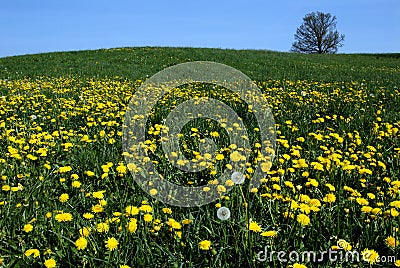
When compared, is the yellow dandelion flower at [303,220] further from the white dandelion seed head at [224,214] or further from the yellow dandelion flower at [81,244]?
the yellow dandelion flower at [81,244]

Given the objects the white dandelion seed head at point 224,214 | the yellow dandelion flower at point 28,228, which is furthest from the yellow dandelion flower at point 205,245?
the yellow dandelion flower at point 28,228

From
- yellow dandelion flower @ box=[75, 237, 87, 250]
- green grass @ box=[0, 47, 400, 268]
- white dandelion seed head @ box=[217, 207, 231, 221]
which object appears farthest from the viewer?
→ white dandelion seed head @ box=[217, 207, 231, 221]

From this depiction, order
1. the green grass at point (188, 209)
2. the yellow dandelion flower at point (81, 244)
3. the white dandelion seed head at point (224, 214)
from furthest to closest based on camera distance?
the white dandelion seed head at point (224, 214) < the green grass at point (188, 209) < the yellow dandelion flower at point (81, 244)

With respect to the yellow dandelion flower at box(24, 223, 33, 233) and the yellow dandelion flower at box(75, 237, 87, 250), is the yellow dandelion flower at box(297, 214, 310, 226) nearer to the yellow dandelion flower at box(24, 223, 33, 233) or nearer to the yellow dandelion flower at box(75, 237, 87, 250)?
the yellow dandelion flower at box(75, 237, 87, 250)

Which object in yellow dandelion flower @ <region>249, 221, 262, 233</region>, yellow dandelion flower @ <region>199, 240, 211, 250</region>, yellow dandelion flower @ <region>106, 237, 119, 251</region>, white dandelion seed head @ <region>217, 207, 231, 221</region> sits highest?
white dandelion seed head @ <region>217, 207, 231, 221</region>

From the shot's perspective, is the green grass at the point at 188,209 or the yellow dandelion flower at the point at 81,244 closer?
the yellow dandelion flower at the point at 81,244

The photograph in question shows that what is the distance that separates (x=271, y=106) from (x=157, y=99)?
1800 millimetres

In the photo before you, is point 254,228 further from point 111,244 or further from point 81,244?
point 81,244

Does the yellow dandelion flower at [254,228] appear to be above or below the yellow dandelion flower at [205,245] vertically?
above

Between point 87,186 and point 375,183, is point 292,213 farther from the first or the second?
point 87,186

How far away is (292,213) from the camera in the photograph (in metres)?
2.21

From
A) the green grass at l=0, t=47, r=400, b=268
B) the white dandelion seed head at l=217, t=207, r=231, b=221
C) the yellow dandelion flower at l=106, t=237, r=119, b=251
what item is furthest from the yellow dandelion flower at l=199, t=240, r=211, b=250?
the yellow dandelion flower at l=106, t=237, r=119, b=251

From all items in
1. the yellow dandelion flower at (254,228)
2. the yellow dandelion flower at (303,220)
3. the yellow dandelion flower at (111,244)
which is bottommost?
the yellow dandelion flower at (111,244)

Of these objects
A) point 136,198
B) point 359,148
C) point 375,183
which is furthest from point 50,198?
A: point 359,148
